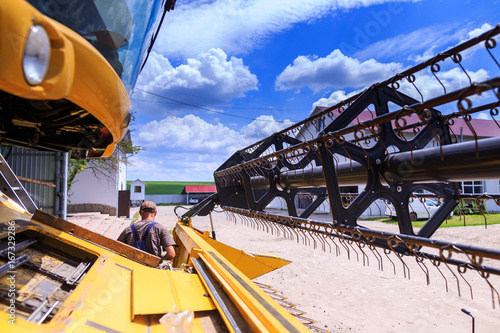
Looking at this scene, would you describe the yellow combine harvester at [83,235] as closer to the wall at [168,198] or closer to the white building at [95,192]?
the white building at [95,192]

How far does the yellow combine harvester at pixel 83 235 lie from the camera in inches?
46.7

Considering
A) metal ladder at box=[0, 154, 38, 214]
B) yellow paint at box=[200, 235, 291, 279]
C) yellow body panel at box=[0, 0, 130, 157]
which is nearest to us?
yellow body panel at box=[0, 0, 130, 157]

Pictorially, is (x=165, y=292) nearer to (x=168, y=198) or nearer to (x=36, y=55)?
(x=36, y=55)

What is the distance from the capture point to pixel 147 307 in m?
1.80

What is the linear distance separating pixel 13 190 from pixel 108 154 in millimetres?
1128

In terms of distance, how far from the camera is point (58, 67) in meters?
1.23

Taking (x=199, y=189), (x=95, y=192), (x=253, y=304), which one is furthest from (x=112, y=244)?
(x=199, y=189)

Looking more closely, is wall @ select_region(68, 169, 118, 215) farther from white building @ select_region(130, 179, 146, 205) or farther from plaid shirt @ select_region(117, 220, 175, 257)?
white building @ select_region(130, 179, 146, 205)

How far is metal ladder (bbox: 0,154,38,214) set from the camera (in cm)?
310

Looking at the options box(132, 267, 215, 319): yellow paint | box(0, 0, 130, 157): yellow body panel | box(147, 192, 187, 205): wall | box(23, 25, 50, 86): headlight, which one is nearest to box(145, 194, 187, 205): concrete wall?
box(147, 192, 187, 205): wall

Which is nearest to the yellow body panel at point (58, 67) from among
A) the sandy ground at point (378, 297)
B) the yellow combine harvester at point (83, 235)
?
the yellow combine harvester at point (83, 235)

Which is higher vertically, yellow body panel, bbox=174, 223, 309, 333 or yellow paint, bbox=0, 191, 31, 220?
yellow paint, bbox=0, 191, 31, 220

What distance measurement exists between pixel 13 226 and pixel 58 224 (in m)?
0.56

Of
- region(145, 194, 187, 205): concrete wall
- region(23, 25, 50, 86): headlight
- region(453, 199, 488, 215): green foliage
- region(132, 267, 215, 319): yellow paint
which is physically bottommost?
region(145, 194, 187, 205): concrete wall
